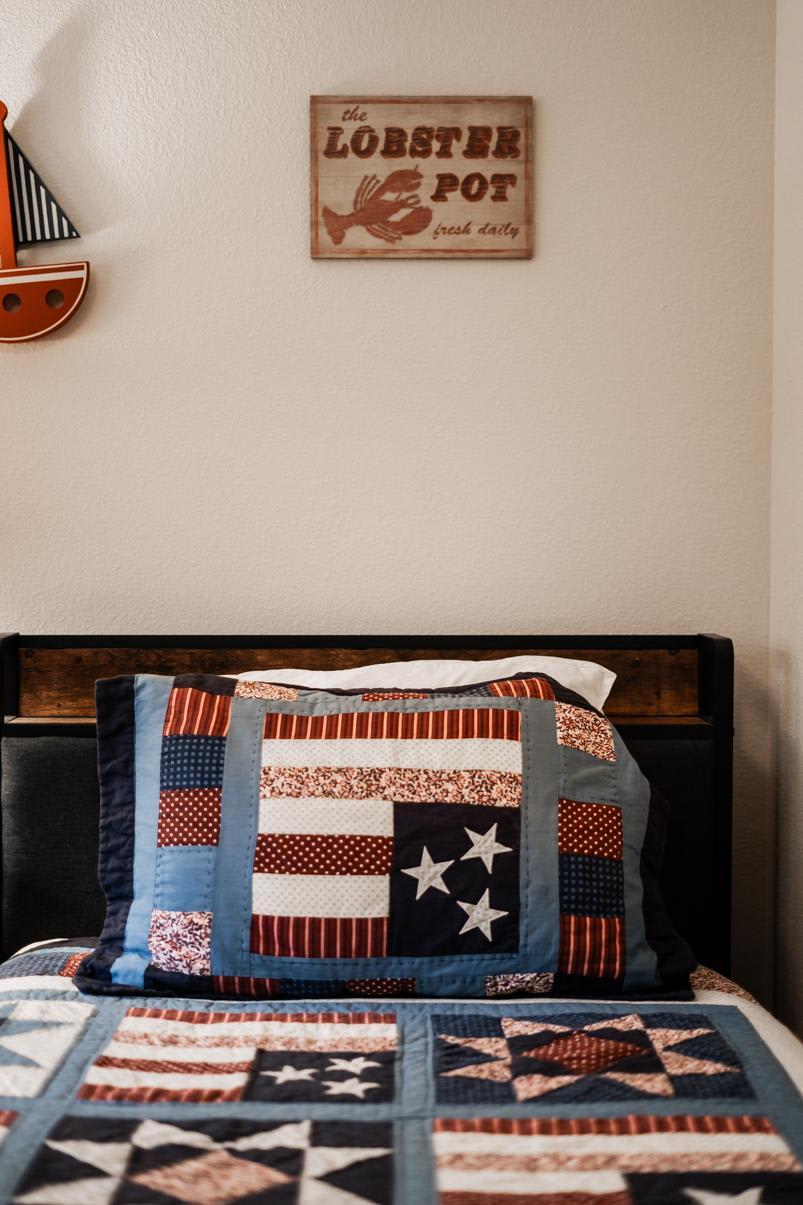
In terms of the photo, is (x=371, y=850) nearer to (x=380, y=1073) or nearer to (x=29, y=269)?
(x=380, y=1073)

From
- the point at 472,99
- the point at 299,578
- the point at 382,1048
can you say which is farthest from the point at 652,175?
the point at 382,1048

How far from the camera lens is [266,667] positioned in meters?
1.88

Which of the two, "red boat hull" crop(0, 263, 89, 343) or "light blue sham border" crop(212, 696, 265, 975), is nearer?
"light blue sham border" crop(212, 696, 265, 975)

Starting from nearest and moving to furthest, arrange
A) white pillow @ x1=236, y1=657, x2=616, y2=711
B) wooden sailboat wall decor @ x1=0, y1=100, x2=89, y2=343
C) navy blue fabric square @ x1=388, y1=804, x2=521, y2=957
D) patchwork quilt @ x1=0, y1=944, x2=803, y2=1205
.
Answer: patchwork quilt @ x1=0, y1=944, x2=803, y2=1205 → navy blue fabric square @ x1=388, y1=804, x2=521, y2=957 → white pillow @ x1=236, y1=657, x2=616, y2=711 → wooden sailboat wall decor @ x1=0, y1=100, x2=89, y2=343

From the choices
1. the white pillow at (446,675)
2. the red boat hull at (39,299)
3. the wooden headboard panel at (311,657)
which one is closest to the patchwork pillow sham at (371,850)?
the white pillow at (446,675)

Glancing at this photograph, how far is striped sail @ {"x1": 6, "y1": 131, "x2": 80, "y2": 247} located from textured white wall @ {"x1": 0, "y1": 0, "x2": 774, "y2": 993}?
0.04 meters

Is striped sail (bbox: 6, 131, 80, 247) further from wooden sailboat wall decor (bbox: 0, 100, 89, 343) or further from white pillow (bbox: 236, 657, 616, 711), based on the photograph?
white pillow (bbox: 236, 657, 616, 711)

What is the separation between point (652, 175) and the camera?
1.91 metres

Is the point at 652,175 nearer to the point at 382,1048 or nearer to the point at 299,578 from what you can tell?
the point at 299,578

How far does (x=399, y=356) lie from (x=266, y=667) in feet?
2.04

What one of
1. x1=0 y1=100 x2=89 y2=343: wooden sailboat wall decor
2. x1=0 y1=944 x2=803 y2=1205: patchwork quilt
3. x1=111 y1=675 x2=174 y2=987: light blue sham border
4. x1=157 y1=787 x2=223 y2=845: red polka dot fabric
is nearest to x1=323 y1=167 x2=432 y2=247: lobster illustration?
x1=0 y1=100 x2=89 y2=343: wooden sailboat wall decor

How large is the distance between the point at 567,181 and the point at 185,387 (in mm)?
796

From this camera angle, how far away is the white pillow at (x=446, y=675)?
1728mm

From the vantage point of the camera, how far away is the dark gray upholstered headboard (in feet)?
5.82
